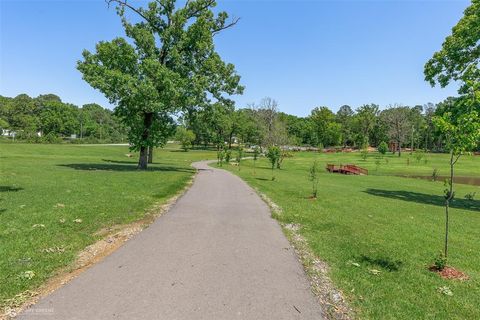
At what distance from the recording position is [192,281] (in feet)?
21.9

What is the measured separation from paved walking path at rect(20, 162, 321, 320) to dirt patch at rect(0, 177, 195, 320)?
8.0 inches

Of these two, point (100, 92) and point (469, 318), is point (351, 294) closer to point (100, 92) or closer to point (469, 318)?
point (469, 318)

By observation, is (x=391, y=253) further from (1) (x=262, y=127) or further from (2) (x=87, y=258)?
(1) (x=262, y=127)

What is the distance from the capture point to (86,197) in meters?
15.4

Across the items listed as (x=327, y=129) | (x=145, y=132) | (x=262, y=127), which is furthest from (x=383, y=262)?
(x=327, y=129)

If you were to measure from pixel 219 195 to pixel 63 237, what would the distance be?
1067 cm

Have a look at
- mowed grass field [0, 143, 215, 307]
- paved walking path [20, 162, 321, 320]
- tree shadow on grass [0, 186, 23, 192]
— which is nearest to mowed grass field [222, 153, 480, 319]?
paved walking path [20, 162, 321, 320]

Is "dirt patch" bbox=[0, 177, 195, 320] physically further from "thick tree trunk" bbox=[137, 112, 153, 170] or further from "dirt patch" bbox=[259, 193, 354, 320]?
"thick tree trunk" bbox=[137, 112, 153, 170]

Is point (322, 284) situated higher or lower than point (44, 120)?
lower

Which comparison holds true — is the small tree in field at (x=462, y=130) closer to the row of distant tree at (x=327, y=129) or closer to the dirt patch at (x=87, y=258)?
the dirt patch at (x=87, y=258)

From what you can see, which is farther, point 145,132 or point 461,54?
point 145,132

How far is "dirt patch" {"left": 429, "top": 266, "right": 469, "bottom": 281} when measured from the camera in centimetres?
807

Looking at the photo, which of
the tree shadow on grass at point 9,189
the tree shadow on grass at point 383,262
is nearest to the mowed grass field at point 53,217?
the tree shadow on grass at point 9,189

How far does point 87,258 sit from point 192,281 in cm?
287
